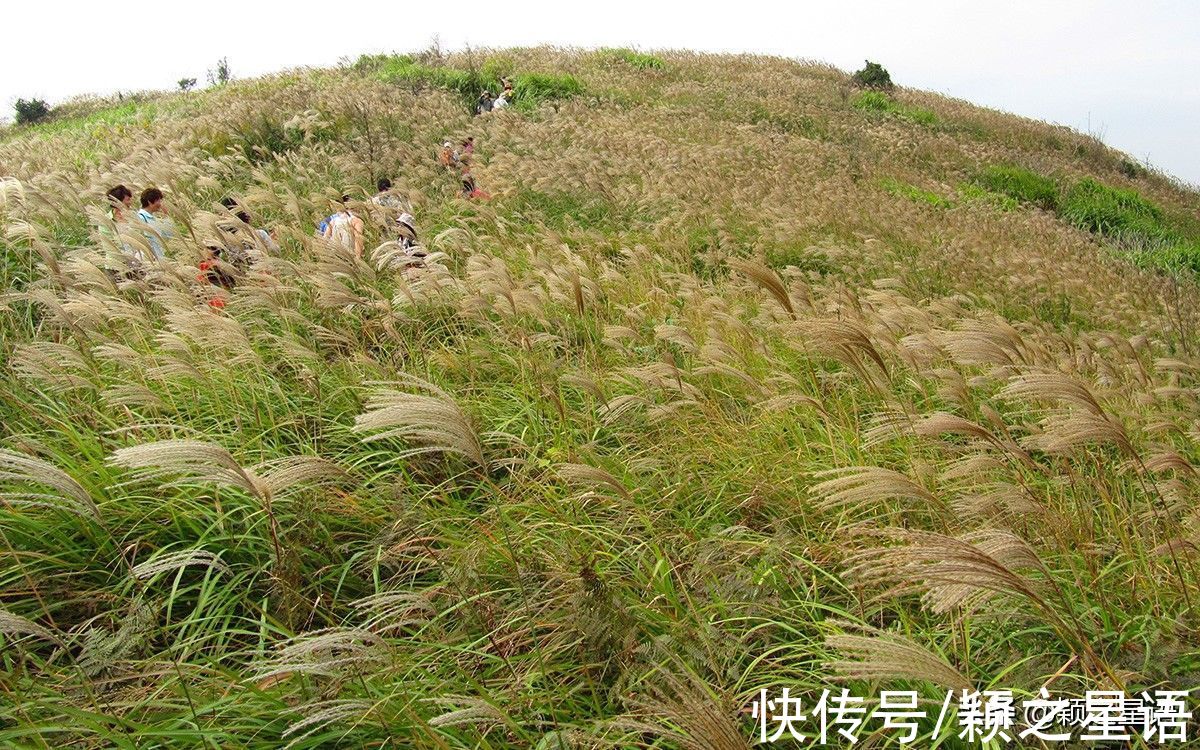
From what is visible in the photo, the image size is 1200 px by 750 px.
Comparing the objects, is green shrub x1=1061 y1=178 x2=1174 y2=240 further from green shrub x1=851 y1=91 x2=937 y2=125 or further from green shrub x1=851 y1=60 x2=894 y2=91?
green shrub x1=851 y1=60 x2=894 y2=91

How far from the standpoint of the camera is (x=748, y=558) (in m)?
2.73

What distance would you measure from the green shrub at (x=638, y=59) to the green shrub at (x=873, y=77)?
275 inches

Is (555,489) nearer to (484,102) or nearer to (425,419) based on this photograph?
(425,419)

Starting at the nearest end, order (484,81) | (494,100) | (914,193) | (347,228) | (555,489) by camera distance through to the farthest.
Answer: (555,489) → (347,228) → (914,193) → (494,100) → (484,81)

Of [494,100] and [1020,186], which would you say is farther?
[494,100]

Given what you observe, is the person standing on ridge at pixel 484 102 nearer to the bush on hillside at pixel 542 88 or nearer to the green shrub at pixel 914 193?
the bush on hillside at pixel 542 88

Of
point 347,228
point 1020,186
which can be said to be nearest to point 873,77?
point 1020,186

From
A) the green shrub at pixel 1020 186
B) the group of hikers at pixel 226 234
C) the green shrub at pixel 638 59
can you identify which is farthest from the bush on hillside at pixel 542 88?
the group of hikers at pixel 226 234

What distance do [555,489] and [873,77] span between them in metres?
26.1

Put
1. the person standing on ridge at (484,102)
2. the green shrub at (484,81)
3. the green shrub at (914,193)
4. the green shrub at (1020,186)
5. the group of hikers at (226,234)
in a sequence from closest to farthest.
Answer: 1. the group of hikers at (226,234)
2. the green shrub at (914,193)
3. the green shrub at (1020,186)
4. the person standing on ridge at (484,102)
5. the green shrub at (484,81)

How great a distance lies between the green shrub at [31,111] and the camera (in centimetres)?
2609

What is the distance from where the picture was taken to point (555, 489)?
10.0 feet

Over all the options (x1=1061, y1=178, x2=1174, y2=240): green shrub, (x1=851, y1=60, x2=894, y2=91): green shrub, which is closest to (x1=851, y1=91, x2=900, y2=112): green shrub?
(x1=851, y1=60, x2=894, y2=91): green shrub

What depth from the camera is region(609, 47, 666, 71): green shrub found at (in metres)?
22.2
